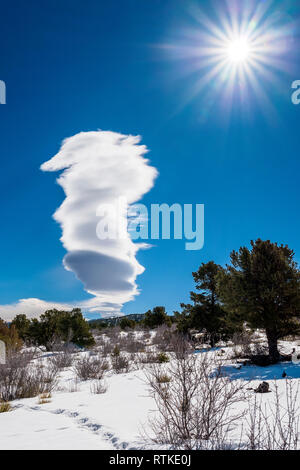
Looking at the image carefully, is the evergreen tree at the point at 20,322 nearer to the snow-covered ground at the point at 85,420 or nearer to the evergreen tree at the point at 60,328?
the evergreen tree at the point at 60,328

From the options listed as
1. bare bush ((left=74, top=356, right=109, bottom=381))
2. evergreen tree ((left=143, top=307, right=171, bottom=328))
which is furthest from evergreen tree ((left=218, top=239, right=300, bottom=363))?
evergreen tree ((left=143, top=307, right=171, bottom=328))

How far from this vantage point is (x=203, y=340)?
21172 millimetres

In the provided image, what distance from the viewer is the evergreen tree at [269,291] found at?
13.1 metres

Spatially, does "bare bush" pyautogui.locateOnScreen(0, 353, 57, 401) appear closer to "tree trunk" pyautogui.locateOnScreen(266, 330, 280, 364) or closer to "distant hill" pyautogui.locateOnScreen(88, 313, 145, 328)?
"tree trunk" pyautogui.locateOnScreen(266, 330, 280, 364)

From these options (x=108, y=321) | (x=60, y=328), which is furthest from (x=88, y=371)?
(x=108, y=321)

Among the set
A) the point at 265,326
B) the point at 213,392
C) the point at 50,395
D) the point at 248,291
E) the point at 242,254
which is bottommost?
the point at 50,395

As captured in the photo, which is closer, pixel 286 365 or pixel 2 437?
pixel 2 437

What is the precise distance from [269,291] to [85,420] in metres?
9.58

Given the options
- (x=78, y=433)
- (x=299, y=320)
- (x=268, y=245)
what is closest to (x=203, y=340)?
(x=299, y=320)

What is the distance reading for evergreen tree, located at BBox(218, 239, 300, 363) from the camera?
43.1 ft

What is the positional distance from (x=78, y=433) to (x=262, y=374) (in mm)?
8002

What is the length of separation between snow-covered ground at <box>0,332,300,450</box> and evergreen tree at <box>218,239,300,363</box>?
326 cm

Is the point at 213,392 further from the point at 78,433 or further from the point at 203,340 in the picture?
the point at 203,340
